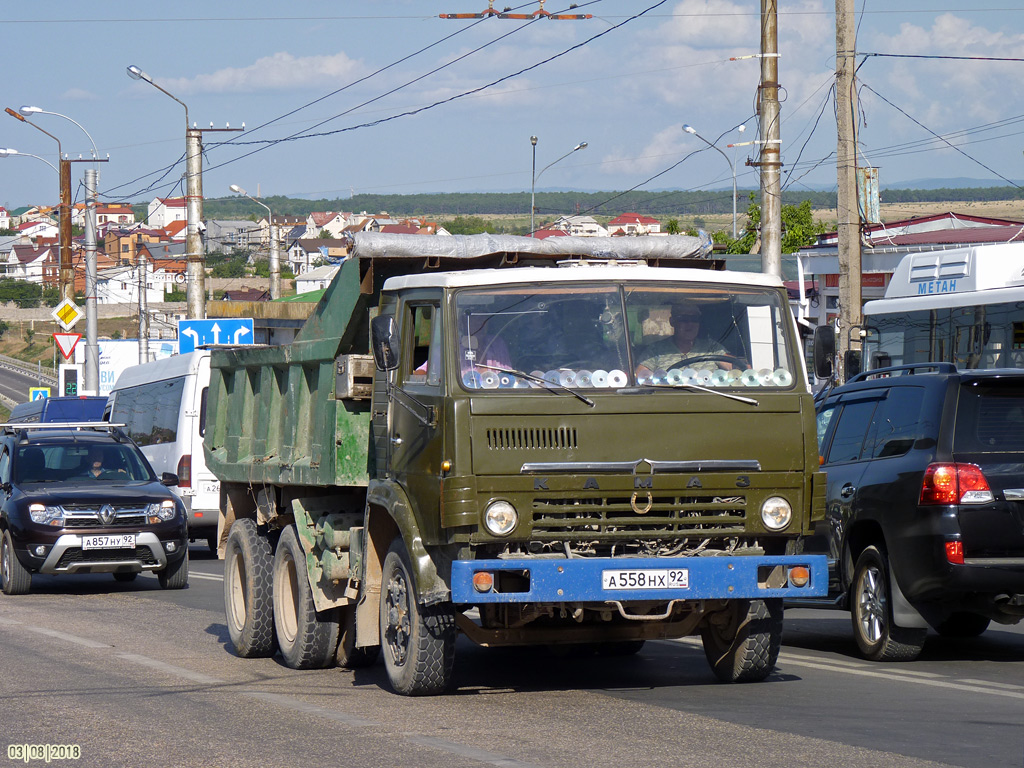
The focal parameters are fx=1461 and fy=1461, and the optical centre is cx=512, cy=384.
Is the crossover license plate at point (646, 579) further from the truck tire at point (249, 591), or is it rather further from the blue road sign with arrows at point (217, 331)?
the blue road sign with arrows at point (217, 331)

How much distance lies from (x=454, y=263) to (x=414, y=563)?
206cm

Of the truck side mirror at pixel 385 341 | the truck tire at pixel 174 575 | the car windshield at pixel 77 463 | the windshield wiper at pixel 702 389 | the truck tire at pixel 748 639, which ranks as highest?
the truck side mirror at pixel 385 341

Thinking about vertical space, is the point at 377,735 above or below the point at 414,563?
below

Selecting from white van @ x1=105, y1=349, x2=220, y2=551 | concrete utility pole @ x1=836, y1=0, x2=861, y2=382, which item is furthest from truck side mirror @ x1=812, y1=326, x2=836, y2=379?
concrete utility pole @ x1=836, y1=0, x2=861, y2=382

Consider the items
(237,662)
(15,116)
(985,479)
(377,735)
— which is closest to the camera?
(377,735)

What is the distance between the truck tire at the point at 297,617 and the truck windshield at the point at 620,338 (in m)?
2.63

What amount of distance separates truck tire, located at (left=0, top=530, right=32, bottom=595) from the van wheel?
9590 mm

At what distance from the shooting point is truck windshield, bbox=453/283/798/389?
7.70 metres

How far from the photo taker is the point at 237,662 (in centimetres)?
1027

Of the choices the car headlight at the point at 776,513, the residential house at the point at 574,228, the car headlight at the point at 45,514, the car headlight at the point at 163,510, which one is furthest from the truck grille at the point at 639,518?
the car headlight at the point at 45,514

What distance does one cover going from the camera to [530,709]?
771 cm

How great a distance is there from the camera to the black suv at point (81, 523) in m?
15.4

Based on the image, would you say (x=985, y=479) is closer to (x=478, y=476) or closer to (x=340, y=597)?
(x=478, y=476)

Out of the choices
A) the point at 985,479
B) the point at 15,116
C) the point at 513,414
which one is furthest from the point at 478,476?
the point at 15,116
